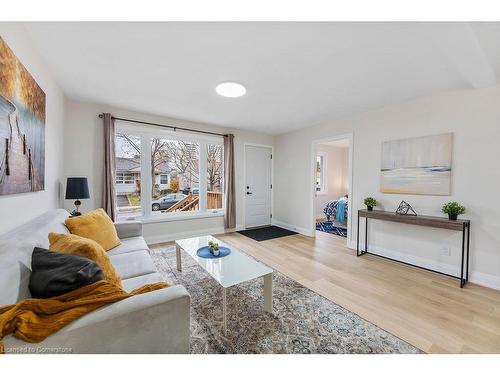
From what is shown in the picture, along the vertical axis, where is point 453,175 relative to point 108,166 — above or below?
below

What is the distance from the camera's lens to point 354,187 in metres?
3.51

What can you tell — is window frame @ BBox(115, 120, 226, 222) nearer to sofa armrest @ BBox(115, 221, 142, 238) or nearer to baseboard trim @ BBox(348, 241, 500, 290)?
sofa armrest @ BBox(115, 221, 142, 238)

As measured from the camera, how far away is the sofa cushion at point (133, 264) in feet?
5.44

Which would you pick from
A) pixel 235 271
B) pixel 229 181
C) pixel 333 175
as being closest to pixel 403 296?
pixel 235 271

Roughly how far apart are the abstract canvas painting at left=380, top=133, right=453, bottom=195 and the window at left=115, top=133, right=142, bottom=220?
13.1ft

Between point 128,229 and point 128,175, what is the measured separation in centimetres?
134

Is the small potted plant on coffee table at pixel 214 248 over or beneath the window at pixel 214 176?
beneath

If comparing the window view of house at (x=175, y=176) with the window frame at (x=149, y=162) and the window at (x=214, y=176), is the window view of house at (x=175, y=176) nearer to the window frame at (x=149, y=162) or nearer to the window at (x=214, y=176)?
the window frame at (x=149, y=162)

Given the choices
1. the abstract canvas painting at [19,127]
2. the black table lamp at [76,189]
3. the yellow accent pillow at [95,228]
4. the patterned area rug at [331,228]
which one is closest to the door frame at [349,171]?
the patterned area rug at [331,228]

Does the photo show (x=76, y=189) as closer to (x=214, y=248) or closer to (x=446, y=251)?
(x=214, y=248)

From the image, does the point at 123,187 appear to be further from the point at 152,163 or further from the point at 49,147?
the point at 49,147

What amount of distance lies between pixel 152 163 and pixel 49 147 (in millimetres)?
1525

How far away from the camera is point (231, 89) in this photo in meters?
2.48

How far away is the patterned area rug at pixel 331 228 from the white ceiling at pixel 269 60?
264 centimetres
